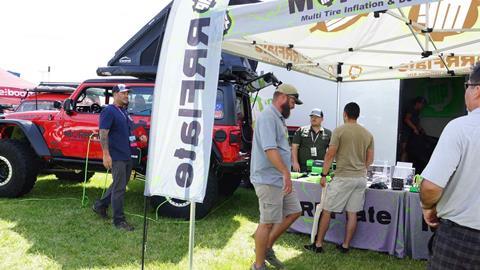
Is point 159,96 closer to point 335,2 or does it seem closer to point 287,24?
point 287,24

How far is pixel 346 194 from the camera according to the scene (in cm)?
436

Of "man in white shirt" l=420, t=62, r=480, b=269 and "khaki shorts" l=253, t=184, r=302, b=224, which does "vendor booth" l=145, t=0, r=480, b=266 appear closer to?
"khaki shorts" l=253, t=184, r=302, b=224

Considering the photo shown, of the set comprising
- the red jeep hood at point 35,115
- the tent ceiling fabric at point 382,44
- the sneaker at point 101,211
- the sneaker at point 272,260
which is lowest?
the sneaker at point 272,260

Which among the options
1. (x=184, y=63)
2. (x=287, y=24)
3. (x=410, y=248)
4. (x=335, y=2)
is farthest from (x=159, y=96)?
(x=410, y=248)

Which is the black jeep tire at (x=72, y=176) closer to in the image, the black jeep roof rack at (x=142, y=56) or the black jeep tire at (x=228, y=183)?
the black jeep roof rack at (x=142, y=56)

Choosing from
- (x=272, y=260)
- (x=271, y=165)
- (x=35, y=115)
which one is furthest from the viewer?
(x=35, y=115)

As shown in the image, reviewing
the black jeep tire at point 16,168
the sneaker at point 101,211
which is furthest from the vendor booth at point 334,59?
the black jeep tire at point 16,168

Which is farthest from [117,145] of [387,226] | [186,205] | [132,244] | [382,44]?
[382,44]

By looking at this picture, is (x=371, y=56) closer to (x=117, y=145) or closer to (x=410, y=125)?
(x=410, y=125)

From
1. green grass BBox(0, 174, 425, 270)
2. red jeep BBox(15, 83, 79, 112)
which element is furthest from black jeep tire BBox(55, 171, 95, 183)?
red jeep BBox(15, 83, 79, 112)

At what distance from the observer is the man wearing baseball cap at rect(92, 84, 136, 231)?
468 cm

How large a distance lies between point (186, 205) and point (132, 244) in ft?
3.79

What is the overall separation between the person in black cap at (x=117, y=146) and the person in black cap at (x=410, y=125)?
5.25 meters

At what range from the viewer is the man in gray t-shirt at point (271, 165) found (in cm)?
341
